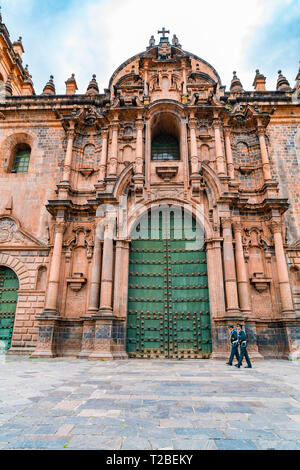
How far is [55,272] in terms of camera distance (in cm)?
1218

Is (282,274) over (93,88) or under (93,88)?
under

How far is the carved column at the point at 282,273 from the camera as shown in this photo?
11.4m

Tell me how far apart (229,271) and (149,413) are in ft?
27.4

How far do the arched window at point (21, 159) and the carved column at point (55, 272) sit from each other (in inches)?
196

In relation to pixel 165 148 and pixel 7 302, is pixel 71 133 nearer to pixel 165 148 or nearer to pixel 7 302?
pixel 165 148

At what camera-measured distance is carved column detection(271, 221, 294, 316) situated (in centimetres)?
1136

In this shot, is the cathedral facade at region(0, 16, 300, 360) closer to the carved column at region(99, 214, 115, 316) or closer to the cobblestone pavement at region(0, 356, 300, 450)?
the carved column at region(99, 214, 115, 316)

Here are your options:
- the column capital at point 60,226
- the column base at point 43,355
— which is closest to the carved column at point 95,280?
the column capital at point 60,226

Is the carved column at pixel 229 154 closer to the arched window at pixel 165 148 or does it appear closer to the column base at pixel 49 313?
the arched window at pixel 165 148

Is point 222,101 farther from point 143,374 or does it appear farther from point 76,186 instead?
point 143,374

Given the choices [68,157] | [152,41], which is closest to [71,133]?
[68,157]

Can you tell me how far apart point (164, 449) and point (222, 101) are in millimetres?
16002

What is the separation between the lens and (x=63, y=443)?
2.75m
